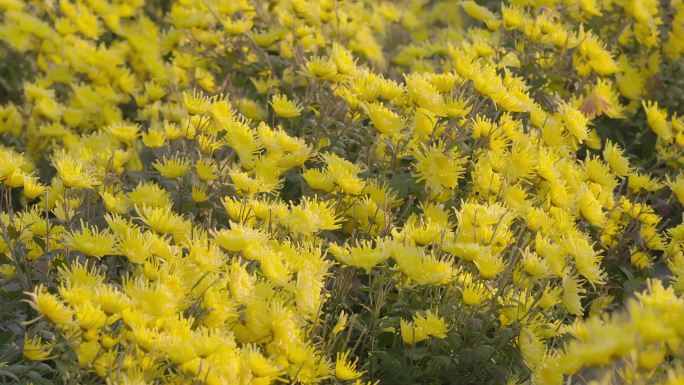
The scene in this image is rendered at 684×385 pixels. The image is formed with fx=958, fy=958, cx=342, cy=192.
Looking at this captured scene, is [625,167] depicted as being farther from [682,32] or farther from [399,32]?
[399,32]

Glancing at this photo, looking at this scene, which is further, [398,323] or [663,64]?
[663,64]

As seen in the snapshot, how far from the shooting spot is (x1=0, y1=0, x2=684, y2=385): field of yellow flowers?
1830mm

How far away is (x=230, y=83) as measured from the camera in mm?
3965

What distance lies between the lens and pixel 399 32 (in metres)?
5.41

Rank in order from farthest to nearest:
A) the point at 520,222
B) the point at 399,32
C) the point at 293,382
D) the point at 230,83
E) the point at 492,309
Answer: the point at 399,32 → the point at 230,83 → the point at 520,222 → the point at 492,309 → the point at 293,382

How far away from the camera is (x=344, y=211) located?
8.28ft

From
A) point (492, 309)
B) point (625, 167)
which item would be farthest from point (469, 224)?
point (625, 167)

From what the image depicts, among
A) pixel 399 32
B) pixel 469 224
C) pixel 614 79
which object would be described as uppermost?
pixel 469 224

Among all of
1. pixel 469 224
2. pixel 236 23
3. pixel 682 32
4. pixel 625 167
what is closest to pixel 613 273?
pixel 625 167

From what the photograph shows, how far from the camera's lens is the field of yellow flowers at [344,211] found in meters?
1.83

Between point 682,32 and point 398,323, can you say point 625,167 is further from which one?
point 682,32

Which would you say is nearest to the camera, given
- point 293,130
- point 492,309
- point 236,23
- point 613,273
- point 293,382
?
point 293,382

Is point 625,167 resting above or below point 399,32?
above

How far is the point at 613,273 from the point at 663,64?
1.40m
